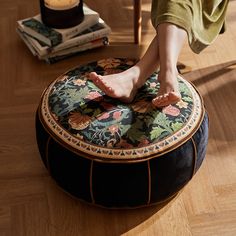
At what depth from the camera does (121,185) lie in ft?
4.21

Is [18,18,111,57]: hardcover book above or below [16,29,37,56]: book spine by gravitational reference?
above

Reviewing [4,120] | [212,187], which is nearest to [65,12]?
[4,120]

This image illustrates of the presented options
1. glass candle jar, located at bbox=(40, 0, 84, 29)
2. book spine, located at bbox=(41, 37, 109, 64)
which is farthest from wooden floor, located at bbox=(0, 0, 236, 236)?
glass candle jar, located at bbox=(40, 0, 84, 29)

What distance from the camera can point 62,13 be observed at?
192cm

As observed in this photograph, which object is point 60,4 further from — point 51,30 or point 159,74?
point 159,74

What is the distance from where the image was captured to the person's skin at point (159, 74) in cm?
136

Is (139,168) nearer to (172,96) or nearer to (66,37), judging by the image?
(172,96)

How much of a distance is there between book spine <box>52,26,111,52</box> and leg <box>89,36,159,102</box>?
54 centimetres

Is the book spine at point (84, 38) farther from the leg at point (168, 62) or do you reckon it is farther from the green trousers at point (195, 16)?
the leg at point (168, 62)

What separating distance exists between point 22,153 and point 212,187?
2.13ft

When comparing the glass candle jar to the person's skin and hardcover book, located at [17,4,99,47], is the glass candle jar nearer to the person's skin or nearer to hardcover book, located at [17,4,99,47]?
hardcover book, located at [17,4,99,47]

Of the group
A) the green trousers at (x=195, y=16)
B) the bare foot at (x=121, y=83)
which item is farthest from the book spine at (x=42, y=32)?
the bare foot at (x=121, y=83)

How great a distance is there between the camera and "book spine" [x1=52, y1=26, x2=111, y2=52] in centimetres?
195

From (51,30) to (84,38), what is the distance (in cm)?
14
